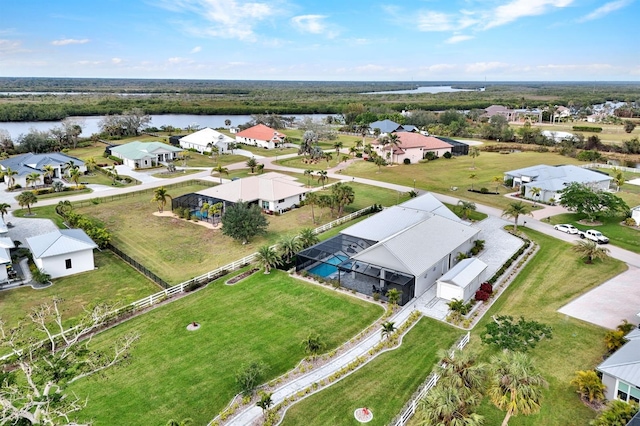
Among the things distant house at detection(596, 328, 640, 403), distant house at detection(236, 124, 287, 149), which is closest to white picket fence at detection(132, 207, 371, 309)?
distant house at detection(596, 328, 640, 403)

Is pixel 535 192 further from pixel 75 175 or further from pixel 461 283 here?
pixel 75 175

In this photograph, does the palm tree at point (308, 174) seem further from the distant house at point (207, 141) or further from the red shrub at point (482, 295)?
the red shrub at point (482, 295)

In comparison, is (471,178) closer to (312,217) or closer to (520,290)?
(312,217)

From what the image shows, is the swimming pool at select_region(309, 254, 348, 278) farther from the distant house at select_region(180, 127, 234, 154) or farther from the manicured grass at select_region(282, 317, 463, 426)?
the distant house at select_region(180, 127, 234, 154)

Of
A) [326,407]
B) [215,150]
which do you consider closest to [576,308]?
[326,407]

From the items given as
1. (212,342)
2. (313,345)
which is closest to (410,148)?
(313,345)
